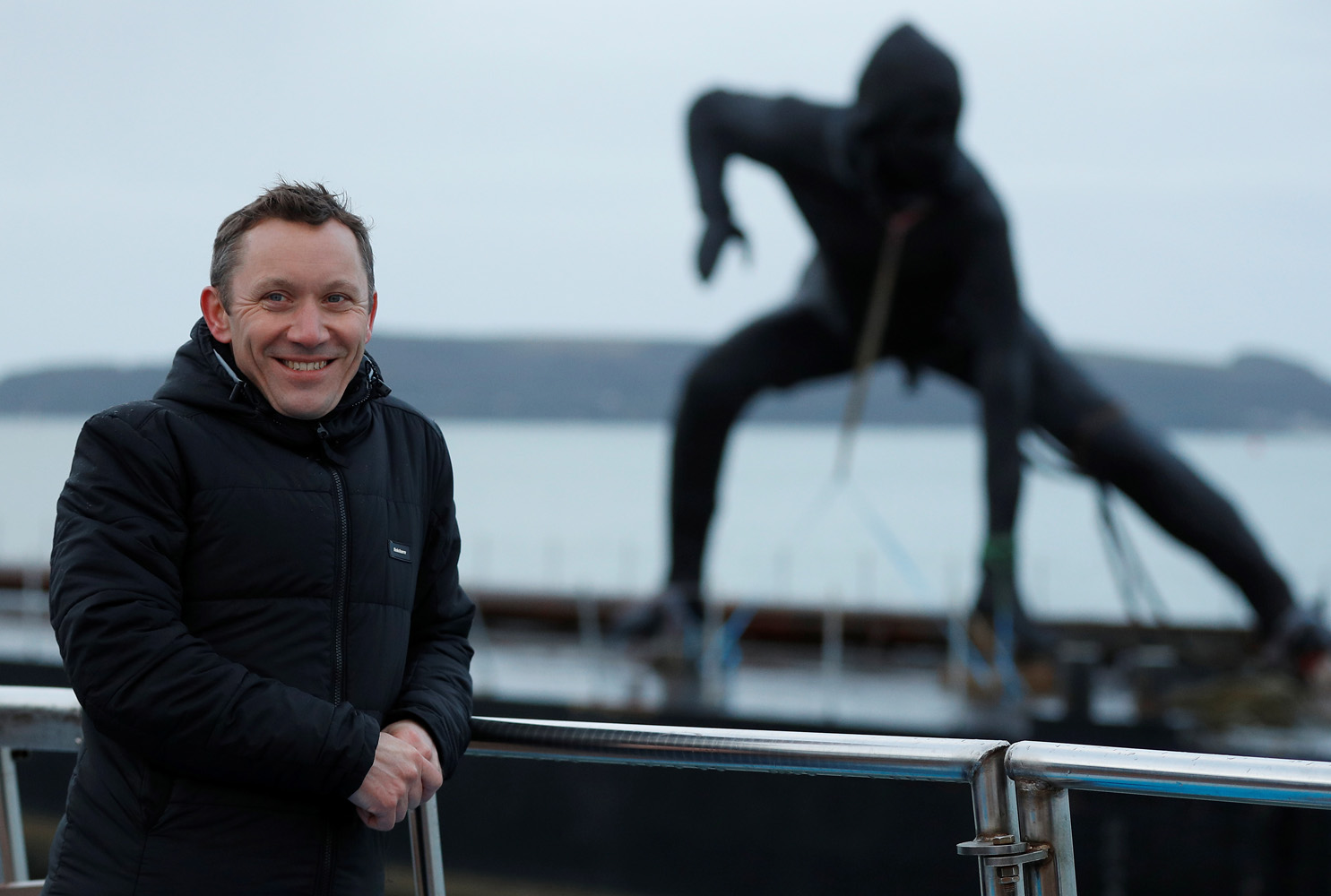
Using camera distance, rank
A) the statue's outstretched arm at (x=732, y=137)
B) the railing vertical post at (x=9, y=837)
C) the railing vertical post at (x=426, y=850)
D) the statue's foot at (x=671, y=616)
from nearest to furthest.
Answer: the railing vertical post at (x=426, y=850) < the railing vertical post at (x=9, y=837) < the statue's outstretched arm at (x=732, y=137) < the statue's foot at (x=671, y=616)

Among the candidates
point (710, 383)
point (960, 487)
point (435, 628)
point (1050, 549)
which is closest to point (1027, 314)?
point (710, 383)

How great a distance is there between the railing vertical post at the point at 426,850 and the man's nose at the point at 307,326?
2.48 ft

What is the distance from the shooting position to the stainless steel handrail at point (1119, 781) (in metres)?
1.66

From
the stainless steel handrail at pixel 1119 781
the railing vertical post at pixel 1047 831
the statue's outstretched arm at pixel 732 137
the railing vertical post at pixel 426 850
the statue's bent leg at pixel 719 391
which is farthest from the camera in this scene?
the statue's bent leg at pixel 719 391

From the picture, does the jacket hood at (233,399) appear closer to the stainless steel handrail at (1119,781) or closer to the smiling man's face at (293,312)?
the smiling man's face at (293,312)

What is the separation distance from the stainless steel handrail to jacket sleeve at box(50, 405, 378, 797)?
78 cm

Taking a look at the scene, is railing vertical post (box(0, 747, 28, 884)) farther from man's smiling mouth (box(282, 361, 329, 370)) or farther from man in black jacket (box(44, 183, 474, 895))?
man's smiling mouth (box(282, 361, 329, 370))

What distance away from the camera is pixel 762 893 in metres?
9.37

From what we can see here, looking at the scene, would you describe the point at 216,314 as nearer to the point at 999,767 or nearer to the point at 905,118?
the point at 999,767

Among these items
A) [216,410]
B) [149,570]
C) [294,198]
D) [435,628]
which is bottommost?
[435,628]

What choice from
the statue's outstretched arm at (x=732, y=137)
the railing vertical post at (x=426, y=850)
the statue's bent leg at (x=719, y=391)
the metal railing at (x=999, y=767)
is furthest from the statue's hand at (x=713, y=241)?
the metal railing at (x=999, y=767)

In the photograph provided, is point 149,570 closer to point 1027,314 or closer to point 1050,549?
point 1027,314

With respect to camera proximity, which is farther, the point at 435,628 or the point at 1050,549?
the point at 1050,549

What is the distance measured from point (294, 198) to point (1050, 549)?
5203 cm
